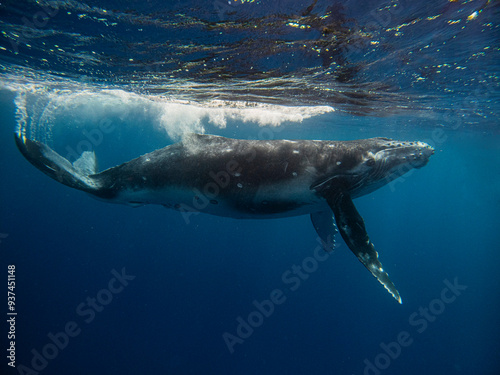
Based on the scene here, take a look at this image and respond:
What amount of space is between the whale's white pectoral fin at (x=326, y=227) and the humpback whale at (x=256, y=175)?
177cm

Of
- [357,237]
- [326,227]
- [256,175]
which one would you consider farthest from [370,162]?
[326,227]

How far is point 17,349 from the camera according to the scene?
61.6 ft

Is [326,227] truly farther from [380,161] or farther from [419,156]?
[419,156]

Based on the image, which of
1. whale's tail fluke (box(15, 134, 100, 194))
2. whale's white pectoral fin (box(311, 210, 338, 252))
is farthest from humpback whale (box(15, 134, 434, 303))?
whale's white pectoral fin (box(311, 210, 338, 252))

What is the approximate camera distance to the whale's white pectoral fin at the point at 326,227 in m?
8.27

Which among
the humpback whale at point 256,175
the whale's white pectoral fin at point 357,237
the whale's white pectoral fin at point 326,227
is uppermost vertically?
the humpback whale at point 256,175

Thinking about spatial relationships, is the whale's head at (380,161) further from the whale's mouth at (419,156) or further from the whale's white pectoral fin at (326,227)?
the whale's white pectoral fin at (326,227)

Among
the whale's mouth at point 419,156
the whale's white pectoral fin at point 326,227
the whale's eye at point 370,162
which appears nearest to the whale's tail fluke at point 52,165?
the whale's white pectoral fin at point 326,227

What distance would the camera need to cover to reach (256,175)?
588 centimetres

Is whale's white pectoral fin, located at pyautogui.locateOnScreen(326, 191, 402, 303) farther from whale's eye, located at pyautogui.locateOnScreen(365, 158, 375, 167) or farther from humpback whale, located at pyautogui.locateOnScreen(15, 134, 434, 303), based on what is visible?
whale's eye, located at pyautogui.locateOnScreen(365, 158, 375, 167)

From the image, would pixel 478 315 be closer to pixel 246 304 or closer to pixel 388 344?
pixel 388 344

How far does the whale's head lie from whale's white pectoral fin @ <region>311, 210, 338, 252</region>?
1.74 meters

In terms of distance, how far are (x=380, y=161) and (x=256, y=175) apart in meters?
3.00

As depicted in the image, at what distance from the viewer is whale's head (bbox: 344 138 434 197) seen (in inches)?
241
